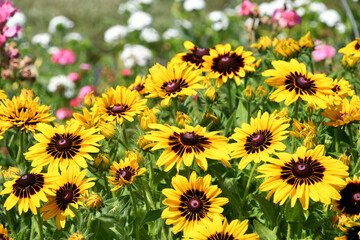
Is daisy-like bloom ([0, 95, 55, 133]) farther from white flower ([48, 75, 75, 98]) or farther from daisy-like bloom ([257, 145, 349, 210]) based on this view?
white flower ([48, 75, 75, 98])

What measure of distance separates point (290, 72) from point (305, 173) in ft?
1.12

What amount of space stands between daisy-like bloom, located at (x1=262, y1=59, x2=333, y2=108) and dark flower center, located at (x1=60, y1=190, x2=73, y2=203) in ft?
1.89

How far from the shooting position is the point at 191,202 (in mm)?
1121

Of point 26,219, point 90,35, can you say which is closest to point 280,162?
point 26,219

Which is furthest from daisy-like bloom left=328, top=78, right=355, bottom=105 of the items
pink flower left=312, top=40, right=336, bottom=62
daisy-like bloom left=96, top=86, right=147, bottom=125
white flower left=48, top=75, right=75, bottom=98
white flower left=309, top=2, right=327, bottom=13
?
white flower left=309, top=2, right=327, bottom=13

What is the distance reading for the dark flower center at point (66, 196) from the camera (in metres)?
1.18

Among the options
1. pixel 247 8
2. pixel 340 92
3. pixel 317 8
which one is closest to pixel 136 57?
pixel 247 8

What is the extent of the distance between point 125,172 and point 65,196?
17 cm

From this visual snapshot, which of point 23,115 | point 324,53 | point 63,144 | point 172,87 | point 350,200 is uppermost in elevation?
point 324,53

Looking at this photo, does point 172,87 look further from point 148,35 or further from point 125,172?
point 148,35

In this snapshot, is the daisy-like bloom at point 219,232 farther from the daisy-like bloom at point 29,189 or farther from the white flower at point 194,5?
the white flower at point 194,5

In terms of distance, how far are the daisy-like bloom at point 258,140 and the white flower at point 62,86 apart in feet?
8.41

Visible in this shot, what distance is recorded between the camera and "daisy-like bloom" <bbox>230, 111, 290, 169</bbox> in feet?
3.68

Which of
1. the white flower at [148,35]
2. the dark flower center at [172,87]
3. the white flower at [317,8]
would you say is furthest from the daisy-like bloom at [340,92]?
the white flower at [317,8]
